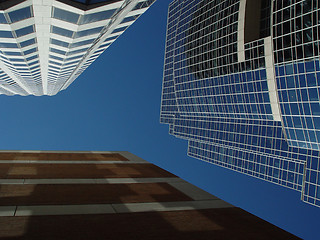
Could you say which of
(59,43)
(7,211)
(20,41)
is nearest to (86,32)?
(59,43)

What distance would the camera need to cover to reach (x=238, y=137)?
374ft

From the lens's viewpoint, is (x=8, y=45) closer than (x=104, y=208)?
No

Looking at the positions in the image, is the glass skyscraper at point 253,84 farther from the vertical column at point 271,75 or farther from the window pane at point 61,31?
the window pane at point 61,31

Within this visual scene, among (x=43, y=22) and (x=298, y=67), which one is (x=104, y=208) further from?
(x=298, y=67)

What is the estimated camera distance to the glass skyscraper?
6031cm

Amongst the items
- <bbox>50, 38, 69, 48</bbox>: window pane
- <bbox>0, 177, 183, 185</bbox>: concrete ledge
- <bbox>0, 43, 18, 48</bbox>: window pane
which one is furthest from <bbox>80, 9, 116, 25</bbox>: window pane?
<bbox>0, 177, 183, 185</bbox>: concrete ledge

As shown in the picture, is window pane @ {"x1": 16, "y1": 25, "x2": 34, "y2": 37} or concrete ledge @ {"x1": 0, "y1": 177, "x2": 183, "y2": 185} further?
window pane @ {"x1": 16, "y1": 25, "x2": 34, "y2": 37}

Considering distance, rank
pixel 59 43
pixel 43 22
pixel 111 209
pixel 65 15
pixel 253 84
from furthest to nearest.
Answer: pixel 253 84, pixel 59 43, pixel 43 22, pixel 65 15, pixel 111 209

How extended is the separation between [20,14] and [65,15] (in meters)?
2.61

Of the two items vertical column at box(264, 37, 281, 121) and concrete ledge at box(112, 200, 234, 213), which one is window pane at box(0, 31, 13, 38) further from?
vertical column at box(264, 37, 281, 121)

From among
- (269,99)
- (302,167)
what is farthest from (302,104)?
(302,167)

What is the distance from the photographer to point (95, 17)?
2269 cm

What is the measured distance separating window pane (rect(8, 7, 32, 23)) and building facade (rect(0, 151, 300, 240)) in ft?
28.6

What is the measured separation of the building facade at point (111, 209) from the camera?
898 cm
